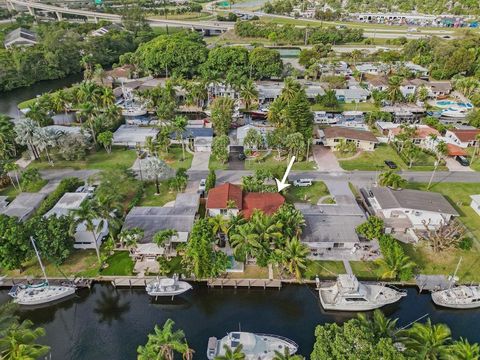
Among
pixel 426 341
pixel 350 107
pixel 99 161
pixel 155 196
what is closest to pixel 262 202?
pixel 155 196

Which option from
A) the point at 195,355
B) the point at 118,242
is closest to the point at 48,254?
the point at 118,242

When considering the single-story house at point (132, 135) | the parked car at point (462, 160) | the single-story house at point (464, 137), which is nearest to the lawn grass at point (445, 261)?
the parked car at point (462, 160)

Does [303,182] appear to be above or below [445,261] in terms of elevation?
above

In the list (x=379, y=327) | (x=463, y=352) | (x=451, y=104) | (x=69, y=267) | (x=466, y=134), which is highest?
(x=463, y=352)

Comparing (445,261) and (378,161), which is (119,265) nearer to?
(445,261)

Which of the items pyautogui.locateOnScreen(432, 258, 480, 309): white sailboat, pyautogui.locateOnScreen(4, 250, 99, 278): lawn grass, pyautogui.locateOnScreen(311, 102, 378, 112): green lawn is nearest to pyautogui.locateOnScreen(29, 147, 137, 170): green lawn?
pyautogui.locateOnScreen(4, 250, 99, 278): lawn grass

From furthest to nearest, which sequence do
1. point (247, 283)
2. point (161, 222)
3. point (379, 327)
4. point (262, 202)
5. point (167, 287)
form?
1. point (262, 202)
2. point (161, 222)
3. point (247, 283)
4. point (167, 287)
5. point (379, 327)

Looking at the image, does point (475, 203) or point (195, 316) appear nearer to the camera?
point (195, 316)
